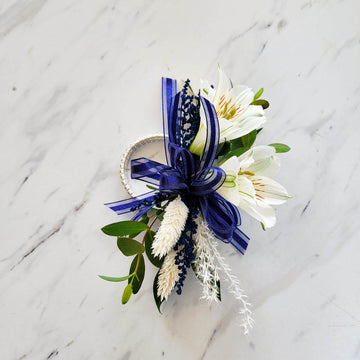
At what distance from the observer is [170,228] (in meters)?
0.74

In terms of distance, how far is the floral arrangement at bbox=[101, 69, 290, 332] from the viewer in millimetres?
739

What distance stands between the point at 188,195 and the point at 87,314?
1.31 feet

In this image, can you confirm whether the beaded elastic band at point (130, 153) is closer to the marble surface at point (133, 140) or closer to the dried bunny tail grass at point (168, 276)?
the marble surface at point (133, 140)

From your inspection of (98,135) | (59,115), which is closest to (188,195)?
(98,135)

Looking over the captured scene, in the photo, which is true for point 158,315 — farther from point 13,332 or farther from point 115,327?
point 13,332

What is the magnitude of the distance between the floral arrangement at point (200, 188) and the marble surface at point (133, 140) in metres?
0.10

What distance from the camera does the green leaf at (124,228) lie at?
784 mm

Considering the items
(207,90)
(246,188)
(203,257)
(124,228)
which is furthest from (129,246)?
(207,90)

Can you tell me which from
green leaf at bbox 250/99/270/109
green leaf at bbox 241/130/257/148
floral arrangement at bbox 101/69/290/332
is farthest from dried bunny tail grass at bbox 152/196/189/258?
green leaf at bbox 250/99/270/109

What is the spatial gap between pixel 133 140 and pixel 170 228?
11.2 inches

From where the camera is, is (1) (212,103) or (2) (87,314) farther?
(2) (87,314)

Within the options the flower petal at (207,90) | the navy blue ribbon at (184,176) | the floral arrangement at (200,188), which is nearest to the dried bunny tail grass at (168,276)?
the floral arrangement at (200,188)

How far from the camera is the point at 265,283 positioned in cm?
96

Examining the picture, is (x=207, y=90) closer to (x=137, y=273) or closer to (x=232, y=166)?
(x=232, y=166)
